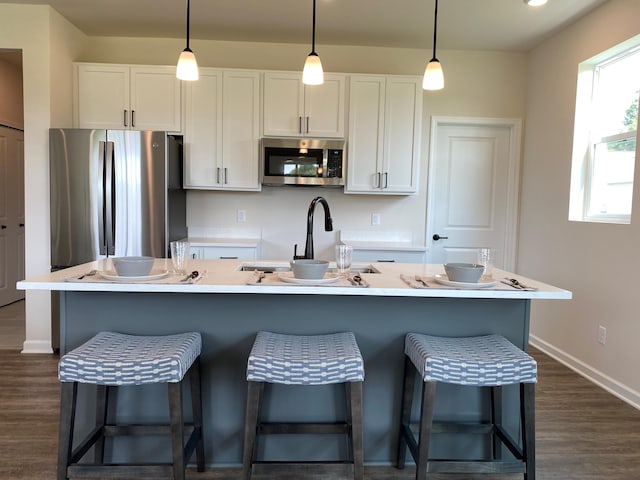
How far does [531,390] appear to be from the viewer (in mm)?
1665

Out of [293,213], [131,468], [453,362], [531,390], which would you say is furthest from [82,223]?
[531,390]

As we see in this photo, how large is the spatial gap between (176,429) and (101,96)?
123 inches

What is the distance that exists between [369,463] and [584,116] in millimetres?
3042

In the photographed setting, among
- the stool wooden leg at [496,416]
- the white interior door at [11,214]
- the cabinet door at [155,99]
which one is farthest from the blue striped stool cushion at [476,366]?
the white interior door at [11,214]

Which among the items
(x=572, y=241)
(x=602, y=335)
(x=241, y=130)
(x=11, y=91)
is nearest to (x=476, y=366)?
(x=602, y=335)

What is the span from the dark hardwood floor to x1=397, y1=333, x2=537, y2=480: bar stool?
0.24 metres

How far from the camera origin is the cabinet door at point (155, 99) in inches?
144

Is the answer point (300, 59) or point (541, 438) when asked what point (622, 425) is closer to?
point (541, 438)

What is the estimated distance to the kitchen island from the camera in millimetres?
1867

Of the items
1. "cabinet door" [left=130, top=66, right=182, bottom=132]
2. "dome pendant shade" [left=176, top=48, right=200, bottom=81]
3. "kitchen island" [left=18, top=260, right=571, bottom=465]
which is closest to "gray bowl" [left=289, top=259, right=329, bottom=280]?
"kitchen island" [left=18, top=260, right=571, bottom=465]

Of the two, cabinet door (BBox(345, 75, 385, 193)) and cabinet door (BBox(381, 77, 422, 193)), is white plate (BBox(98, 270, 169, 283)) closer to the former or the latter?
cabinet door (BBox(345, 75, 385, 193))

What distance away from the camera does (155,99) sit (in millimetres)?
3682

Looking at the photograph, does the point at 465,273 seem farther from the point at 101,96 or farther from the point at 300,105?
the point at 101,96

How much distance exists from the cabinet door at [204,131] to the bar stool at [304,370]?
2.36 meters
